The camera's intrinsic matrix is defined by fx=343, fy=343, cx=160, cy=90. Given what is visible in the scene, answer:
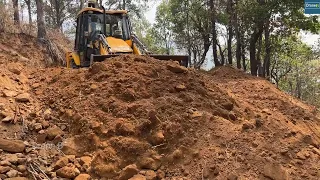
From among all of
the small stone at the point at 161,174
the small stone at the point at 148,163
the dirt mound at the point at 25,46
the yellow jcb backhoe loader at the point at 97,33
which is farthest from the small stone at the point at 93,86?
the dirt mound at the point at 25,46

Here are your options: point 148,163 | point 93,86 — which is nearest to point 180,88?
point 93,86

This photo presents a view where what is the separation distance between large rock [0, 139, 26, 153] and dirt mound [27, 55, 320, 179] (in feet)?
1.61

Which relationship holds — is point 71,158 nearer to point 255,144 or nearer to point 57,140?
point 57,140

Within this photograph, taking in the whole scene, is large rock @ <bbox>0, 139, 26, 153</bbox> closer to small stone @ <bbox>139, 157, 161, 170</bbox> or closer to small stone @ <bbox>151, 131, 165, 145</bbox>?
small stone @ <bbox>139, 157, 161, 170</bbox>

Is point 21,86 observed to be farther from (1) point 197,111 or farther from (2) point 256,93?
(2) point 256,93

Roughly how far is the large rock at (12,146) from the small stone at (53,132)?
16.2 inches

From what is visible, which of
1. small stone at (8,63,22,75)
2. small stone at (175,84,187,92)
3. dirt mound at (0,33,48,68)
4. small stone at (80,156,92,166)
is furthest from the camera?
dirt mound at (0,33,48,68)

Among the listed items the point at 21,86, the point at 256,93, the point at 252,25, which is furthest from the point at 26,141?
the point at 252,25

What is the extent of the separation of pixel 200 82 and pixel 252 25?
866 cm

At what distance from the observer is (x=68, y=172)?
3.67 metres

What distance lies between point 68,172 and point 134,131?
980 millimetres

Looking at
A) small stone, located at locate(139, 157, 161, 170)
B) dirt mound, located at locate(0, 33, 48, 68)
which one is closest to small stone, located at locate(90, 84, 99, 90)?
small stone, located at locate(139, 157, 161, 170)

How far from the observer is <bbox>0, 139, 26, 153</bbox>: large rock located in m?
3.80

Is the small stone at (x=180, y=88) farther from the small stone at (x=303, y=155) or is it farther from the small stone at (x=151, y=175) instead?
the small stone at (x=303, y=155)
